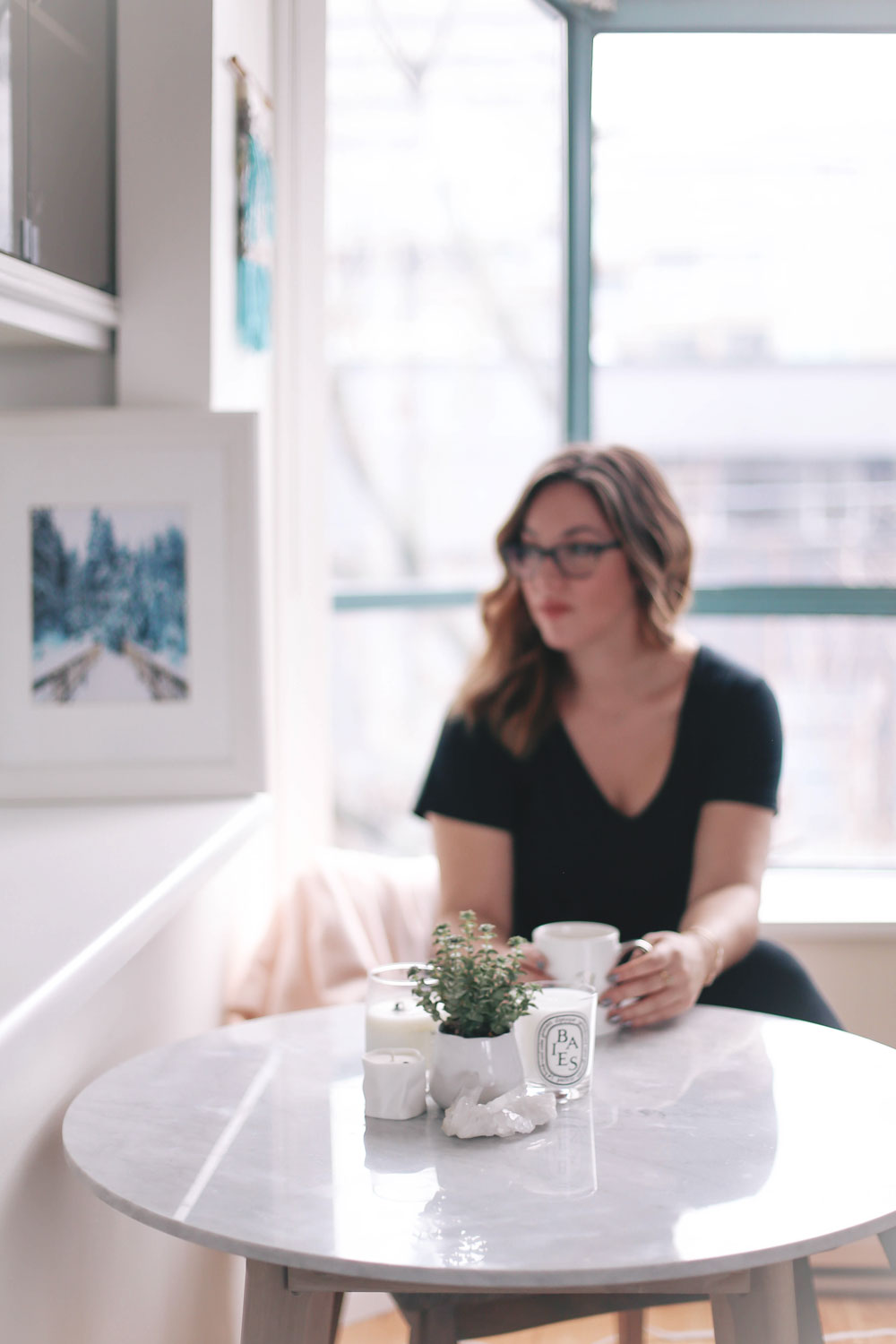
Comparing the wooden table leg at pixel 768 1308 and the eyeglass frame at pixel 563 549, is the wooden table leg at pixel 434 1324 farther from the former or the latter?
the eyeglass frame at pixel 563 549

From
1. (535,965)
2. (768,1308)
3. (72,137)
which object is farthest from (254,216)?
(768,1308)

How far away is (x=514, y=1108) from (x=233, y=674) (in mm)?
808

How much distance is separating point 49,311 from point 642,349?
4.79 ft

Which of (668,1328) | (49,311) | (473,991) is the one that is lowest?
(668,1328)

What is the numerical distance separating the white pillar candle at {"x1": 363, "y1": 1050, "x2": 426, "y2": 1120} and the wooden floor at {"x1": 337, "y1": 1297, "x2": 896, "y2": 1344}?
1.19m

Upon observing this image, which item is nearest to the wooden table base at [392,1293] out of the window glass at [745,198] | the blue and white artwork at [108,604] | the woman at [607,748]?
the woman at [607,748]

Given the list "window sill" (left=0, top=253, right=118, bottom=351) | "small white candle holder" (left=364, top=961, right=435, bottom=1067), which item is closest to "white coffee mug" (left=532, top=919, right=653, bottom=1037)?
"small white candle holder" (left=364, top=961, right=435, bottom=1067)

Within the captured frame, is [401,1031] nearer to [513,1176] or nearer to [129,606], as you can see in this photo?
[513,1176]

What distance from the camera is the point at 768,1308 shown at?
100cm

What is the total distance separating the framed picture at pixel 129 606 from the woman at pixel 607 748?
1.20 ft

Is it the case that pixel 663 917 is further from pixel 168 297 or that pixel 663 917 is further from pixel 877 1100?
pixel 168 297

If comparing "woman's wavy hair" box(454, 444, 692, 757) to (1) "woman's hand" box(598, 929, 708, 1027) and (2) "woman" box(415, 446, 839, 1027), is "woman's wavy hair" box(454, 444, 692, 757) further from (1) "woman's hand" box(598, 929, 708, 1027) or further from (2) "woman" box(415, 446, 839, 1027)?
(1) "woman's hand" box(598, 929, 708, 1027)

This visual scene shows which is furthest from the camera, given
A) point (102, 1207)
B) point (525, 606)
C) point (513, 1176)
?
point (525, 606)

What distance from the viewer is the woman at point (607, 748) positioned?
1809 mm
